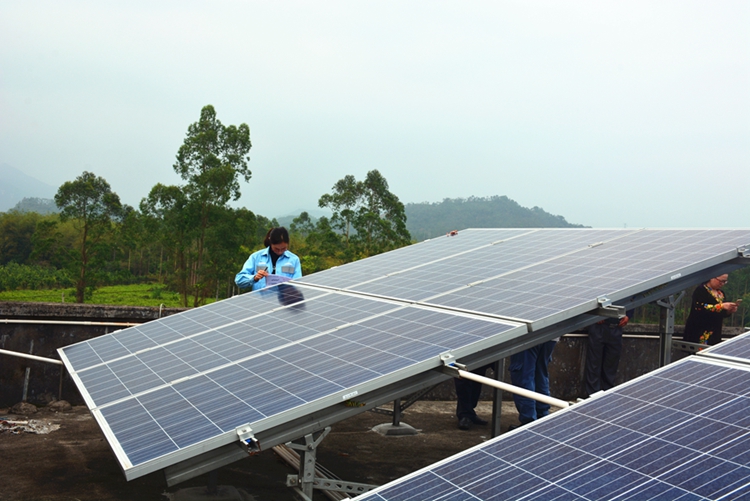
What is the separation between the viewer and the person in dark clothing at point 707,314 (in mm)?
10047

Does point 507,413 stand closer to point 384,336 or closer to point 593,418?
point 384,336

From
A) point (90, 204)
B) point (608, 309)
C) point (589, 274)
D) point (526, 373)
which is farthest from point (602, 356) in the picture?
point (90, 204)

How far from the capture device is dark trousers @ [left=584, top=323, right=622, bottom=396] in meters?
11.0

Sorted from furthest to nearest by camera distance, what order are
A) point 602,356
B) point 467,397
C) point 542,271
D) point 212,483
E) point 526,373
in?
point 602,356 < point 467,397 < point 526,373 < point 542,271 < point 212,483

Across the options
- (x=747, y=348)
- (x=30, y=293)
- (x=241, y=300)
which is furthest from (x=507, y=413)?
(x=30, y=293)

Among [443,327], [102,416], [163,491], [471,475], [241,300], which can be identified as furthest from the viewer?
[241,300]

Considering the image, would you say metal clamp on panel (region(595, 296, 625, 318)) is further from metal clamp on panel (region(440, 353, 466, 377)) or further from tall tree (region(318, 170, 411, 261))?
tall tree (region(318, 170, 411, 261))

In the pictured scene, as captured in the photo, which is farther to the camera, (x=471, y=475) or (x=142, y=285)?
(x=142, y=285)

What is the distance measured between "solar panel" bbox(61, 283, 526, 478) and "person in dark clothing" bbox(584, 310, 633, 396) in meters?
5.16

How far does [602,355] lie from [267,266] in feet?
19.8

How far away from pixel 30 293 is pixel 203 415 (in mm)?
74018

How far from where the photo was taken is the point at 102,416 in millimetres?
5543

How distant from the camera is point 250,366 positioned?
6.03 m

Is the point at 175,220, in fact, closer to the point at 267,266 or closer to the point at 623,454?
the point at 267,266
